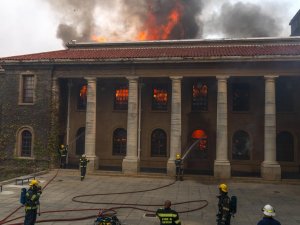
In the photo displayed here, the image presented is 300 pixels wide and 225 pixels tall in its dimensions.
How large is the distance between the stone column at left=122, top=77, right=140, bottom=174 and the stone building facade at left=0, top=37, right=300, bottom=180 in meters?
0.07

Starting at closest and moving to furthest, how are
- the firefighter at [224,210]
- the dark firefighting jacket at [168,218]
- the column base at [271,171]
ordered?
the dark firefighting jacket at [168,218] < the firefighter at [224,210] < the column base at [271,171]

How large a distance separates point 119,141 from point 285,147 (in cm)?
1352

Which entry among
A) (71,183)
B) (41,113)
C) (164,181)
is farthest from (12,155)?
(164,181)

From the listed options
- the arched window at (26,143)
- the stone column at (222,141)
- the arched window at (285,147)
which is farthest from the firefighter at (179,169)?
the arched window at (26,143)

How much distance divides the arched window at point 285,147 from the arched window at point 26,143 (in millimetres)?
19780

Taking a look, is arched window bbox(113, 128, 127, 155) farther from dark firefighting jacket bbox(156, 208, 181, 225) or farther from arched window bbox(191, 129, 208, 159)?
dark firefighting jacket bbox(156, 208, 181, 225)

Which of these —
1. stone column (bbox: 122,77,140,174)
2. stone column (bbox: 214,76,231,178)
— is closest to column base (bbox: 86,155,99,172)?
stone column (bbox: 122,77,140,174)

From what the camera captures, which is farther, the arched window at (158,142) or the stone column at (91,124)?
the arched window at (158,142)

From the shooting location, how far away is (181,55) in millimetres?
24234

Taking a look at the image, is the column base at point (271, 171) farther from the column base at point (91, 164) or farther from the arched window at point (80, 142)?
the arched window at point (80, 142)

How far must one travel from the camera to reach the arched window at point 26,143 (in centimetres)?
2661

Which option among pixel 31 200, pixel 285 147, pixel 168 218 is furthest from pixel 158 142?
pixel 168 218

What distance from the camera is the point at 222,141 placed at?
77.2 ft

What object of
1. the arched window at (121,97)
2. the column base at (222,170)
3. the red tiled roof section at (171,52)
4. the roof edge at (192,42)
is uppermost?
the roof edge at (192,42)
